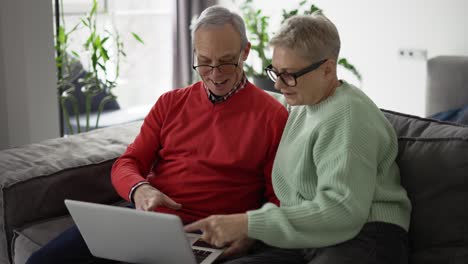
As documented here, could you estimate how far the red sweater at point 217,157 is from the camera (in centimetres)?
172

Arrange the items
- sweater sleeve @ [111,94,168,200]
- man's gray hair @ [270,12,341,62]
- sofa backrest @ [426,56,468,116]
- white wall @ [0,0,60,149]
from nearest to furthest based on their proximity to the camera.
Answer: man's gray hair @ [270,12,341,62], sweater sleeve @ [111,94,168,200], white wall @ [0,0,60,149], sofa backrest @ [426,56,468,116]

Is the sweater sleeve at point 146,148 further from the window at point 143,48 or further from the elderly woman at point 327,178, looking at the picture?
the window at point 143,48

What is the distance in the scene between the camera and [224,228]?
1381mm

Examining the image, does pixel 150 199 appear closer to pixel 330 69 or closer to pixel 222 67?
pixel 222 67

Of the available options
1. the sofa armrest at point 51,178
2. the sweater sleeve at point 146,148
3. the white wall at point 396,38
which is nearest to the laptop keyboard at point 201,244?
the sweater sleeve at point 146,148

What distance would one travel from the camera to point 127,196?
174 cm

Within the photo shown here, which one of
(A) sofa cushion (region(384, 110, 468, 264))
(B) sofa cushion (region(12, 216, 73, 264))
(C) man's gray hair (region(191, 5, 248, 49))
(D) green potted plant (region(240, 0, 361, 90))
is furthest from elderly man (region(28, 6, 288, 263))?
(D) green potted plant (region(240, 0, 361, 90))

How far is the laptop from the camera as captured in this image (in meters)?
1.33

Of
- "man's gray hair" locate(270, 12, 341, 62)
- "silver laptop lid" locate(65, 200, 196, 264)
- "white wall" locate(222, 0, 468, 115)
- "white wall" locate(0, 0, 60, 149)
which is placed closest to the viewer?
"silver laptop lid" locate(65, 200, 196, 264)

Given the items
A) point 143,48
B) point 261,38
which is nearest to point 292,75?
point 261,38

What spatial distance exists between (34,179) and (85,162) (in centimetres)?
18

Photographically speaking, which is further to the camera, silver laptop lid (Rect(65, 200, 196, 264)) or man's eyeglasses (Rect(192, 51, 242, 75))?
man's eyeglasses (Rect(192, 51, 242, 75))

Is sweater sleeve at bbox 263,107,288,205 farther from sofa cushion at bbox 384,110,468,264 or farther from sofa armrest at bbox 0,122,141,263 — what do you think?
sofa armrest at bbox 0,122,141,263

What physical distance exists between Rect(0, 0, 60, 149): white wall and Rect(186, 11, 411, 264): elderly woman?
1.60 m
